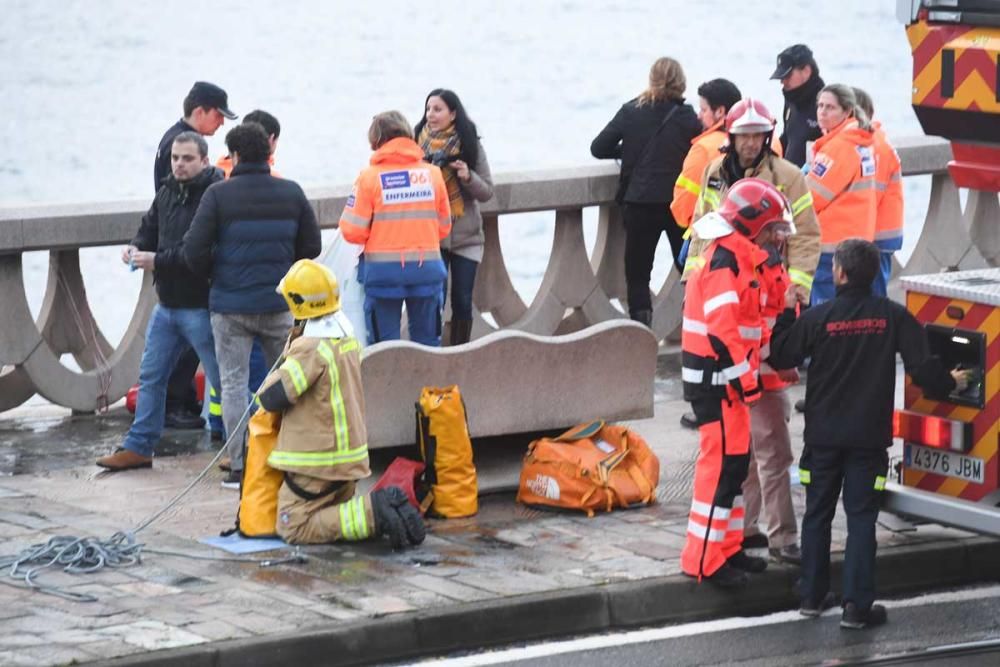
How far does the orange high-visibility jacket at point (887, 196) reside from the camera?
11.4m

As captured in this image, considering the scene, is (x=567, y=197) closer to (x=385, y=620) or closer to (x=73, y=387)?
(x=73, y=387)

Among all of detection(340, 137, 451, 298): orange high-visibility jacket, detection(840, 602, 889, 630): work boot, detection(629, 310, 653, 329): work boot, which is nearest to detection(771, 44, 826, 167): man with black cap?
detection(629, 310, 653, 329): work boot

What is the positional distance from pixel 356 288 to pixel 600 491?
7.33 ft

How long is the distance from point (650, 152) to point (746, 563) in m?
4.19

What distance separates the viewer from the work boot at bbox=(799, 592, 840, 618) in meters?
8.56

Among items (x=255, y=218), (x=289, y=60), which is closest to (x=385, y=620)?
(x=255, y=218)

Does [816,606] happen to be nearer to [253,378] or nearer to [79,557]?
[79,557]

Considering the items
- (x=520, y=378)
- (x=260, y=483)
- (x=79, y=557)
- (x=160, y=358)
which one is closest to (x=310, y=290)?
(x=260, y=483)

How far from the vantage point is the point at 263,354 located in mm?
11188

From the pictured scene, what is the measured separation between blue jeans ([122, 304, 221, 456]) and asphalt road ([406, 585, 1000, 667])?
315cm

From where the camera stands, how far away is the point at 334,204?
12.5 m

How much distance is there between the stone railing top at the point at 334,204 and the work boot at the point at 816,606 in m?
4.81

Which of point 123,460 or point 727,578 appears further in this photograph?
point 123,460

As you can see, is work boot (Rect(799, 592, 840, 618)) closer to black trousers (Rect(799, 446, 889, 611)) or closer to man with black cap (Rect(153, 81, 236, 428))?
black trousers (Rect(799, 446, 889, 611))
